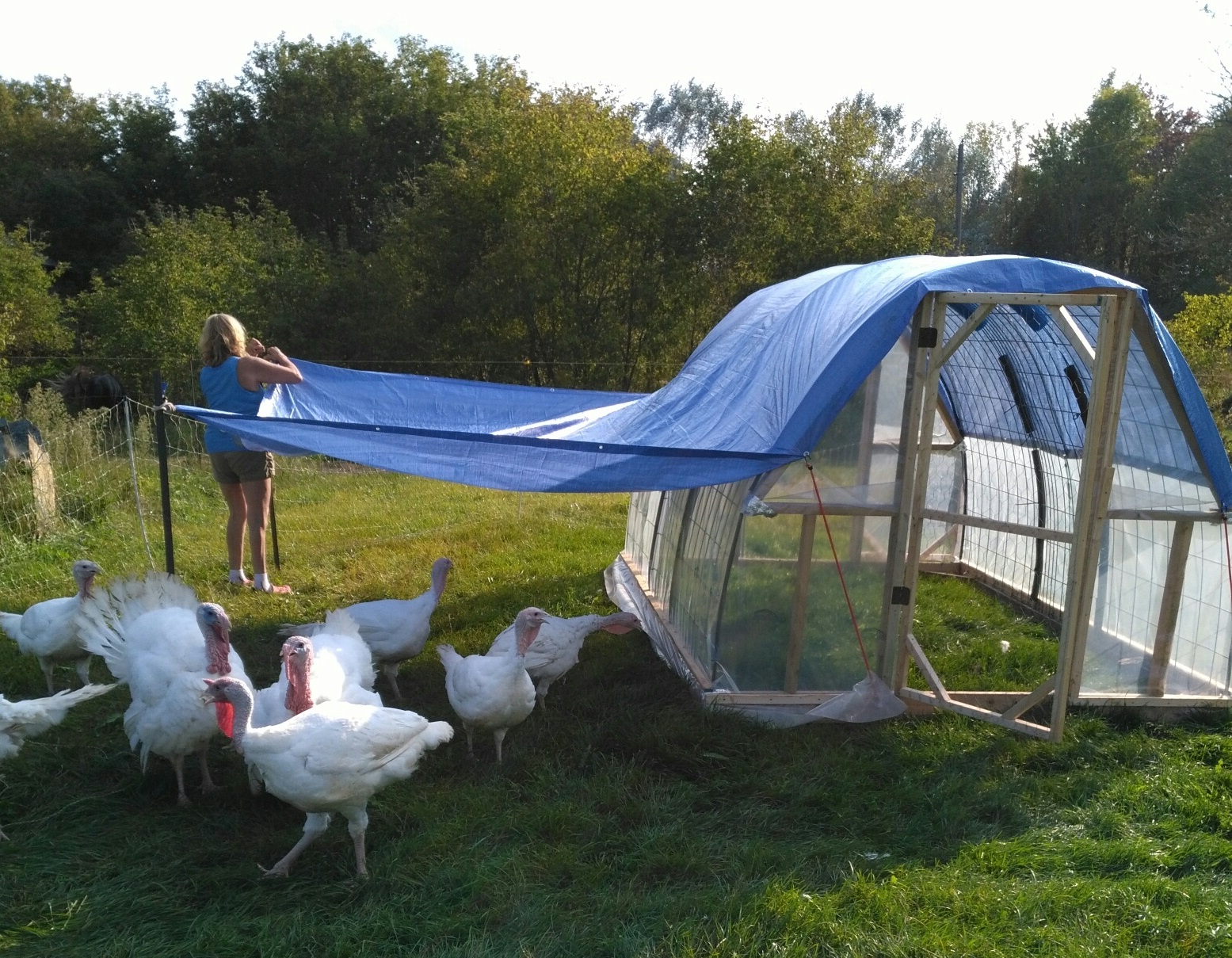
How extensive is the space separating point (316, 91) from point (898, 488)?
2604 centimetres

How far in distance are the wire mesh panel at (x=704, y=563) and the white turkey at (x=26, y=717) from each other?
3055mm

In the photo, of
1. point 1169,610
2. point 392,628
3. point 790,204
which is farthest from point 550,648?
Result: point 790,204

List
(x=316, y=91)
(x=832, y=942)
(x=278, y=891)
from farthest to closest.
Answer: (x=316, y=91) → (x=278, y=891) → (x=832, y=942)

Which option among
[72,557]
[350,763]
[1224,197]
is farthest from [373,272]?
[1224,197]

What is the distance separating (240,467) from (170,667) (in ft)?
8.57

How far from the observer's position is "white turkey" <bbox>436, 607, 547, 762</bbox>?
4.59 metres

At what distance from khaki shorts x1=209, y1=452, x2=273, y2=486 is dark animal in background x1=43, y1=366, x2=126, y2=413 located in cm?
1079

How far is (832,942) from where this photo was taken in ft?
10.6

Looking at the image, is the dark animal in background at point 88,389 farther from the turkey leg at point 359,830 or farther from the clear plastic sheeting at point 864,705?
the clear plastic sheeting at point 864,705

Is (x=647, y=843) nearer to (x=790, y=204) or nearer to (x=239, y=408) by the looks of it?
(x=239, y=408)

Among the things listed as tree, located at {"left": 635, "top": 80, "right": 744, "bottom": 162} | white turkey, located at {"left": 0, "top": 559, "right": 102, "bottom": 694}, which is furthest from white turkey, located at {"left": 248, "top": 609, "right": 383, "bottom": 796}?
tree, located at {"left": 635, "top": 80, "right": 744, "bottom": 162}

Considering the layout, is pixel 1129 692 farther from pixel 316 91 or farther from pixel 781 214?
pixel 316 91

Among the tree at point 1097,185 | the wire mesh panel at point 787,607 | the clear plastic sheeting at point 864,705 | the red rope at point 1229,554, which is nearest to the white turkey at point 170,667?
the wire mesh panel at point 787,607

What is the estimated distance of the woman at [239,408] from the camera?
6203 mm
